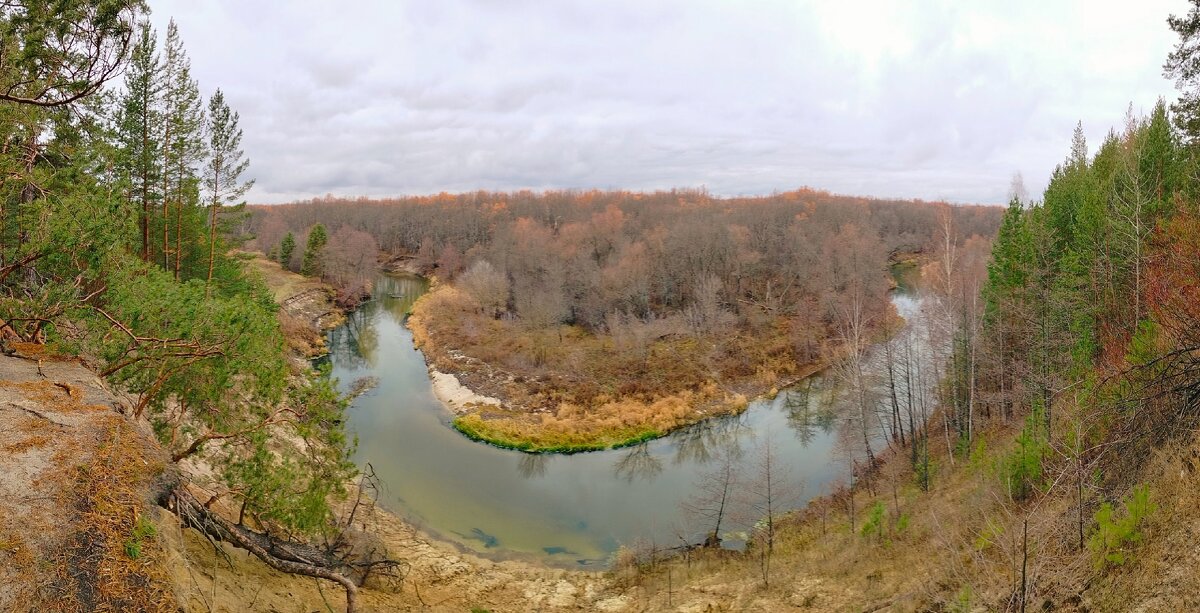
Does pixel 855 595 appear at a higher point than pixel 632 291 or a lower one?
lower

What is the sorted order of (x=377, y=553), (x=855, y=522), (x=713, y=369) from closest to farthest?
1. (x=377, y=553)
2. (x=855, y=522)
3. (x=713, y=369)

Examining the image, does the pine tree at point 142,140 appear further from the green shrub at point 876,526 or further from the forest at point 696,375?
the green shrub at point 876,526

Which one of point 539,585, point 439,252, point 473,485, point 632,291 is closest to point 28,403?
point 539,585

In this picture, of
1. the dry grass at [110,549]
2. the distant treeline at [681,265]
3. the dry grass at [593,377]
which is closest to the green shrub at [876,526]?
the dry grass at [593,377]

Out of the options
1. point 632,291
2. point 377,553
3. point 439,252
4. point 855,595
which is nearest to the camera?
point 855,595

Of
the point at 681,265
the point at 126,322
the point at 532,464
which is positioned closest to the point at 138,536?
the point at 126,322

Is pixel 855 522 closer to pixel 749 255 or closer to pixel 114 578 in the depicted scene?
pixel 114 578
